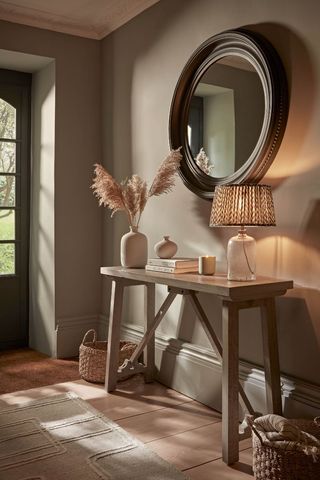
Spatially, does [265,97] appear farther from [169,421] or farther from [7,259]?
[7,259]

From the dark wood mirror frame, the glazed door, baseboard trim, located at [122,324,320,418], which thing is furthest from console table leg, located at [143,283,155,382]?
the glazed door

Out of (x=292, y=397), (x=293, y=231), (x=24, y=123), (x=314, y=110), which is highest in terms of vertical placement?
(x=24, y=123)

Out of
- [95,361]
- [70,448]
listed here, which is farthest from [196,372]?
[70,448]

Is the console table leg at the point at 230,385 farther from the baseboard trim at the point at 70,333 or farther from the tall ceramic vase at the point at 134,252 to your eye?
the baseboard trim at the point at 70,333

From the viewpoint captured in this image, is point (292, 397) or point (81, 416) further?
point (81, 416)

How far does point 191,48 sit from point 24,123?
1723 mm

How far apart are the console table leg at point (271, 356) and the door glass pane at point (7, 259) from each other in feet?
8.06

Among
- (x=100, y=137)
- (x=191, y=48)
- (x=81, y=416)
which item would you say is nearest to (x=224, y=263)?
(x=81, y=416)

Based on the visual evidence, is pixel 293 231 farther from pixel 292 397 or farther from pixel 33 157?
pixel 33 157

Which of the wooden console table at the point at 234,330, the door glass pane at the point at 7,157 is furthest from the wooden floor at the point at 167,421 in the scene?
the door glass pane at the point at 7,157

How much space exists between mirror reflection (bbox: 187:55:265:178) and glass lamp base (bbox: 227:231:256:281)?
0.49 metres

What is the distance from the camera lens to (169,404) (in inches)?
112

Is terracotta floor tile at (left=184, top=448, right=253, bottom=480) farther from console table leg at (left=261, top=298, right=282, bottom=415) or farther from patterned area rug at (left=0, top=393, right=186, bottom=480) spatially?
console table leg at (left=261, top=298, right=282, bottom=415)

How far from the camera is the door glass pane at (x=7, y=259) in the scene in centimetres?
406
